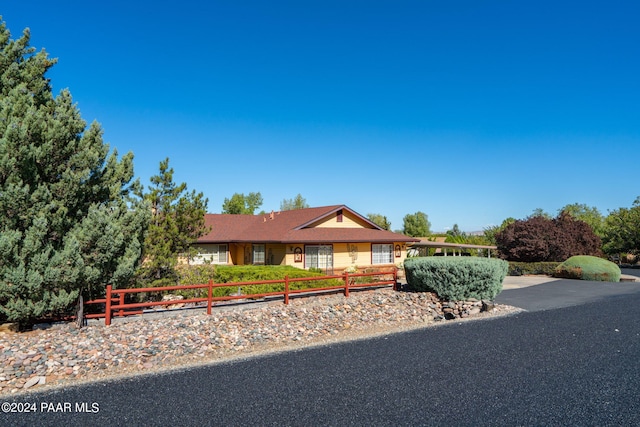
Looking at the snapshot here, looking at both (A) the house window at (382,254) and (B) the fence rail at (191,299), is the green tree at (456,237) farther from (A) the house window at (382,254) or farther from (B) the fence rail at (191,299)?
(B) the fence rail at (191,299)

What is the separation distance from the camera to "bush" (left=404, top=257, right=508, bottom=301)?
1652 cm

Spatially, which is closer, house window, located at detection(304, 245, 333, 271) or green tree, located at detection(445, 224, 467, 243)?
house window, located at detection(304, 245, 333, 271)

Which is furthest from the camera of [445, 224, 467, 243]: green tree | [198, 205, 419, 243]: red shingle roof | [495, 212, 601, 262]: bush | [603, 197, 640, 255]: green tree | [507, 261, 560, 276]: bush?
[445, 224, 467, 243]: green tree

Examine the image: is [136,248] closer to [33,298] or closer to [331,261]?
[33,298]

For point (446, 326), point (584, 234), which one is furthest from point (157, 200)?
point (584, 234)

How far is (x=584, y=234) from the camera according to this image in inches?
1278

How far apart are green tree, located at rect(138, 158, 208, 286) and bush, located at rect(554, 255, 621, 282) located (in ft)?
76.4

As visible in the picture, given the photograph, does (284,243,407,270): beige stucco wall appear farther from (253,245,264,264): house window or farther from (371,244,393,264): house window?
(253,245,264,264): house window

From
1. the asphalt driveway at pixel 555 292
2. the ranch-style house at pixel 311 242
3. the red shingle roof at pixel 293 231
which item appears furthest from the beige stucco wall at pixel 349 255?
the asphalt driveway at pixel 555 292

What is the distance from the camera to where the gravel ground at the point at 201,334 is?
9.26 m

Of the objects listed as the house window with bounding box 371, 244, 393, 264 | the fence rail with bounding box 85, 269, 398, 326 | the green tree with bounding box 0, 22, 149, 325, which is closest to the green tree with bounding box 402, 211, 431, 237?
the house window with bounding box 371, 244, 393, 264

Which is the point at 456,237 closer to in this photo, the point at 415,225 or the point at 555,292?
the point at 415,225

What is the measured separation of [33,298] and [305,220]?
20.1m

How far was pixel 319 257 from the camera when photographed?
1109 inches
